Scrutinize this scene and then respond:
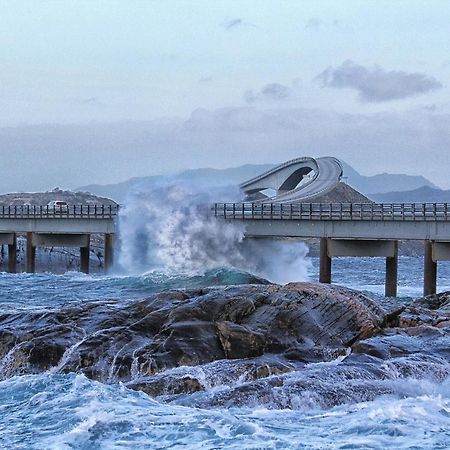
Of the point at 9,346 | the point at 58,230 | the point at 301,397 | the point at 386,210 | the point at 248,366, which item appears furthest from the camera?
the point at 58,230

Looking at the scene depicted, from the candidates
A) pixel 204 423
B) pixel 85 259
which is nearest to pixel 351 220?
pixel 85 259

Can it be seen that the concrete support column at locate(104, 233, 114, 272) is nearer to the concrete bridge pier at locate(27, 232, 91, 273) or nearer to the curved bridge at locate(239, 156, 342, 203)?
the concrete bridge pier at locate(27, 232, 91, 273)

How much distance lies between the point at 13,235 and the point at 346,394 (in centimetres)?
6735

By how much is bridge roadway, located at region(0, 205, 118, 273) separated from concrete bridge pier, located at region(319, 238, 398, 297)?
2272cm

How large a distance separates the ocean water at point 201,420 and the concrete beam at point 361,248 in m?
36.8

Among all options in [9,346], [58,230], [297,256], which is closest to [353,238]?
[297,256]

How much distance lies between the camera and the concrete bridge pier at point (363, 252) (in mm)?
60000

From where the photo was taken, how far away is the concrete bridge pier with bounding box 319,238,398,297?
60000mm

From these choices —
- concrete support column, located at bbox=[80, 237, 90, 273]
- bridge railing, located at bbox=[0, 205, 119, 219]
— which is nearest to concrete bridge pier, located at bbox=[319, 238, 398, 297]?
bridge railing, located at bbox=[0, 205, 119, 219]

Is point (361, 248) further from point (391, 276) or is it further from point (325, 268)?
point (325, 268)

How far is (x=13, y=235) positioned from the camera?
84.4 metres

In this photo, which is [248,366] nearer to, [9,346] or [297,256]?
[9,346]

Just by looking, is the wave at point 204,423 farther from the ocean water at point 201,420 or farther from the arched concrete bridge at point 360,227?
the arched concrete bridge at point 360,227

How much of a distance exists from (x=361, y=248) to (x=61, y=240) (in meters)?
32.9
